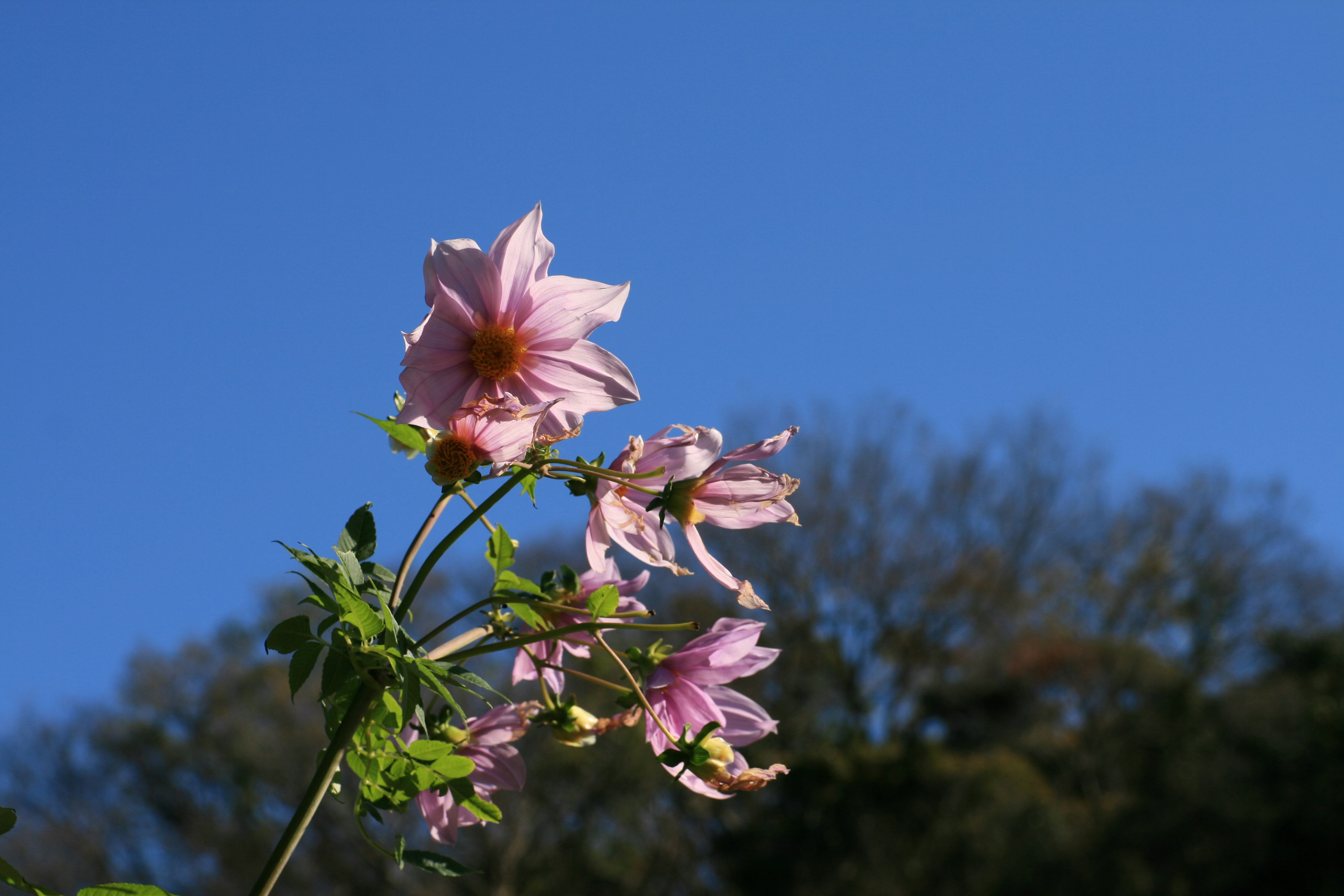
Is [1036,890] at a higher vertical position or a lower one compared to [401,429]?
higher

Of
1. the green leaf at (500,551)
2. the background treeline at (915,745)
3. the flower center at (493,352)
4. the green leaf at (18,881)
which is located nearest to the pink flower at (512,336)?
the flower center at (493,352)

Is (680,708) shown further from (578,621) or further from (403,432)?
(403,432)

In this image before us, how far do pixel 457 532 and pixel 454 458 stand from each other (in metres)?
0.06

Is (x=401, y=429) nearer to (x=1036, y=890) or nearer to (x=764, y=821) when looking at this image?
(x=1036, y=890)

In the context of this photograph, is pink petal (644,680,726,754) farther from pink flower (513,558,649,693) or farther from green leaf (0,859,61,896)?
green leaf (0,859,61,896)

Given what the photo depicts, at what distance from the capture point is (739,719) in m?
0.79

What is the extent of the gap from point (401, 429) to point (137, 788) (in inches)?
573

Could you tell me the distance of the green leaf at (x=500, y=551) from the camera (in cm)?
72

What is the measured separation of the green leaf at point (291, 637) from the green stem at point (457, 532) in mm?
57

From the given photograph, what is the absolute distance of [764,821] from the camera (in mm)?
8516

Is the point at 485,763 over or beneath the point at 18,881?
over

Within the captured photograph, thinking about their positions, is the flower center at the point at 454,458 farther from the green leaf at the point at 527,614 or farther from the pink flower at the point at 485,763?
the pink flower at the point at 485,763

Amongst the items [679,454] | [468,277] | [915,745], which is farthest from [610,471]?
[915,745]

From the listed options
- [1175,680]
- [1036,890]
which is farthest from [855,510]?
[1036,890]
